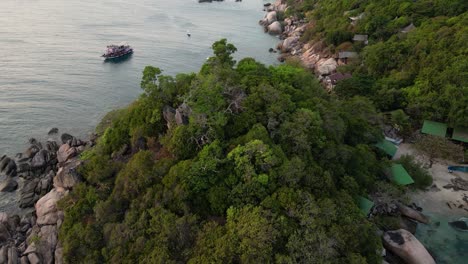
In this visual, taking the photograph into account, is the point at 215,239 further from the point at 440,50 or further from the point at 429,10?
Answer: the point at 429,10

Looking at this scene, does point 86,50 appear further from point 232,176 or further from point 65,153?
point 232,176

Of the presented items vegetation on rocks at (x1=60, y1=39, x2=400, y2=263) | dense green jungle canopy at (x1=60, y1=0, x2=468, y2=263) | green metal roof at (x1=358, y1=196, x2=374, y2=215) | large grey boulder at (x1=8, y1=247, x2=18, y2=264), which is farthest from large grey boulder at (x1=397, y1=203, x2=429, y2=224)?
large grey boulder at (x1=8, y1=247, x2=18, y2=264)

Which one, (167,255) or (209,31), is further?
(209,31)

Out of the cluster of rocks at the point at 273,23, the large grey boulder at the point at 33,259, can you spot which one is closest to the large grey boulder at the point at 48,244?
the large grey boulder at the point at 33,259

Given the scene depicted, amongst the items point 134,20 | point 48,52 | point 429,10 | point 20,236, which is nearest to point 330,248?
point 20,236

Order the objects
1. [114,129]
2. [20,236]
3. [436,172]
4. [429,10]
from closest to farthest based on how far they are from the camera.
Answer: [20,236], [114,129], [436,172], [429,10]

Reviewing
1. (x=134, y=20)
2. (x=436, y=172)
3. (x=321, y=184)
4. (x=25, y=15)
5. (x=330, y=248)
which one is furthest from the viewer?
(x=134, y=20)

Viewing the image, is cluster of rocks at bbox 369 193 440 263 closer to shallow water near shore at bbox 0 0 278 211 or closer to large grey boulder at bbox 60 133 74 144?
shallow water near shore at bbox 0 0 278 211
